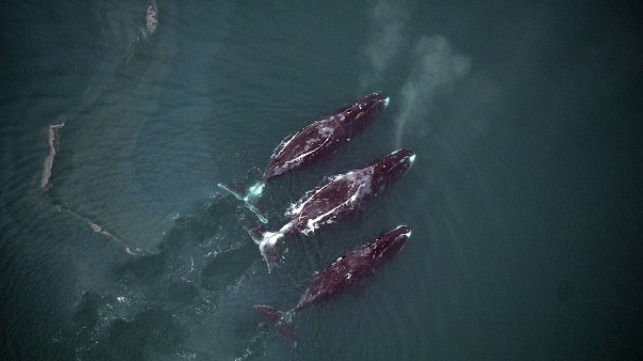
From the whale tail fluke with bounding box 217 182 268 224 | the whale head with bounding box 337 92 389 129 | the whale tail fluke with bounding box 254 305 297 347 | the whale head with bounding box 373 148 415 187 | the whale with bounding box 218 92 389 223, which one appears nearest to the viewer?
the whale tail fluke with bounding box 254 305 297 347

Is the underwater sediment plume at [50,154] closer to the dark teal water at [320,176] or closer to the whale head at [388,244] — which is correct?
the dark teal water at [320,176]

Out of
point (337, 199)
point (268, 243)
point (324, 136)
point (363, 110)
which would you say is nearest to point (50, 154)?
point (268, 243)

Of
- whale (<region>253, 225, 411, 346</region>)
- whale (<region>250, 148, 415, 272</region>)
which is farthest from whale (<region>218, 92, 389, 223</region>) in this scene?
whale (<region>253, 225, 411, 346</region>)

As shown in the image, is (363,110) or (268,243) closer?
(268,243)

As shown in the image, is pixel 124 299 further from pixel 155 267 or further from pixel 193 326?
pixel 193 326

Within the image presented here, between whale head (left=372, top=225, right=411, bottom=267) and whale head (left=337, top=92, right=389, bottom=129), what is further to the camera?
whale head (left=337, top=92, right=389, bottom=129)

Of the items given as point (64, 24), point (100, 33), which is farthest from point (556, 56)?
point (64, 24)

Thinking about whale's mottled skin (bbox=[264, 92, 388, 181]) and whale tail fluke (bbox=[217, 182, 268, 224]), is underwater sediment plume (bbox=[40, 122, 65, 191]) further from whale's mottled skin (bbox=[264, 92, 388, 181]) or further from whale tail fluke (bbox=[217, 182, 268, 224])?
whale's mottled skin (bbox=[264, 92, 388, 181])

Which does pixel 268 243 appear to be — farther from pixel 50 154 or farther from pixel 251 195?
pixel 50 154
